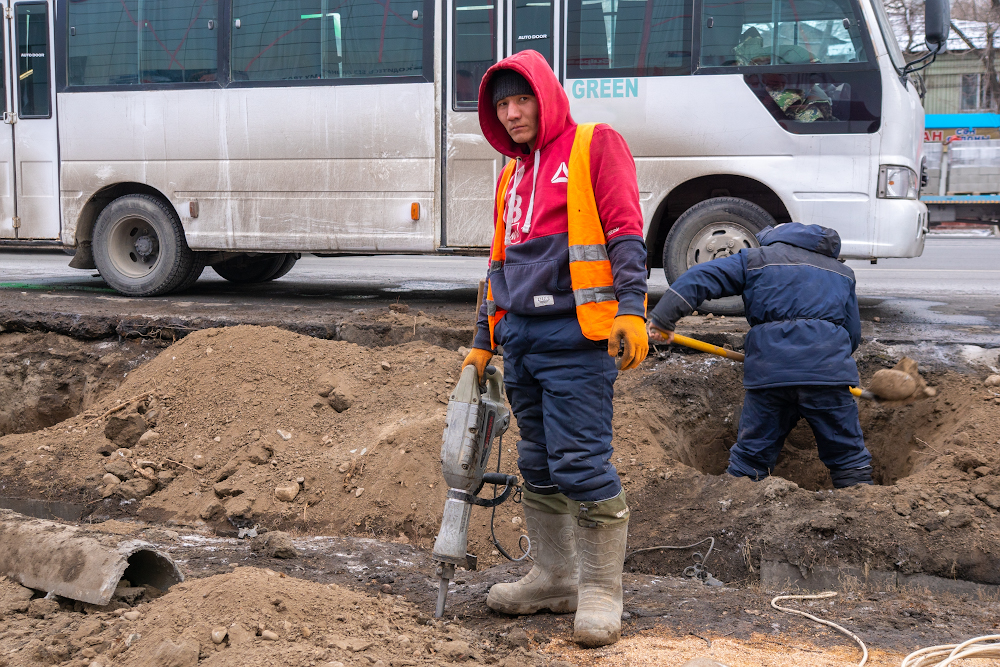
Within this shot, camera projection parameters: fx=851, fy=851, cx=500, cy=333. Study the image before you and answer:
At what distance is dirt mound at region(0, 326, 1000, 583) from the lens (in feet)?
13.2

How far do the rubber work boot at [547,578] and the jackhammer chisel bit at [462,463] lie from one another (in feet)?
0.63

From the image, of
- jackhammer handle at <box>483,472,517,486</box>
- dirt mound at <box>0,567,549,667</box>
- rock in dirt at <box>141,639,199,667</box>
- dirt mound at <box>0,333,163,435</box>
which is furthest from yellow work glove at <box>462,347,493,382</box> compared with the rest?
dirt mound at <box>0,333,163,435</box>

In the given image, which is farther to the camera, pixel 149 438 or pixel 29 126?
pixel 29 126

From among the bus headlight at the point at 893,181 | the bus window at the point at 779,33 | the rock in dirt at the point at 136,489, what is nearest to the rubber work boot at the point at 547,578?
the rock in dirt at the point at 136,489

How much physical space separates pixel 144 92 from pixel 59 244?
74.5 inches

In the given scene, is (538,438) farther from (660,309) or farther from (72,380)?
(72,380)

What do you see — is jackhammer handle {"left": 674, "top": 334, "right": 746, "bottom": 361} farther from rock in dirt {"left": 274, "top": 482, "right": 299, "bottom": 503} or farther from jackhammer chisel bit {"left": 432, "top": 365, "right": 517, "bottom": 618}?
rock in dirt {"left": 274, "top": 482, "right": 299, "bottom": 503}

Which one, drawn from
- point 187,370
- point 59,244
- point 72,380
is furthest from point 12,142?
point 187,370

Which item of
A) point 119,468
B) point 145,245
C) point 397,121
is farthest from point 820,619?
point 145,245

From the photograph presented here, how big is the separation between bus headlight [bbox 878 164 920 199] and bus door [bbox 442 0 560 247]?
288cm

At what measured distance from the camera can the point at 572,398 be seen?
296 centimetres

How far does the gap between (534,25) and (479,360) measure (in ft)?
16.5

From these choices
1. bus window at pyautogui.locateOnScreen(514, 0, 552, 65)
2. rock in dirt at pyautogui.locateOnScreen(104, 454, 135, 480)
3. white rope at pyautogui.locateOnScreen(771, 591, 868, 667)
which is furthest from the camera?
bus window at pyautogui.locateOnScreen(514, 0, 552, 65)

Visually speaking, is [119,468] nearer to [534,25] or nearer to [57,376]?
[57,376]
